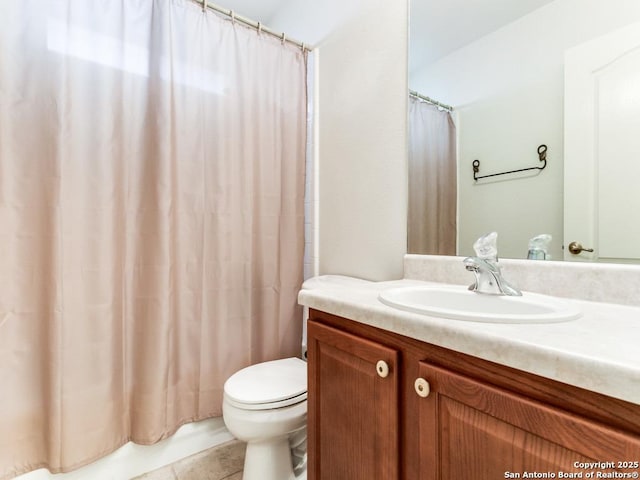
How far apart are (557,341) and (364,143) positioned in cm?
116

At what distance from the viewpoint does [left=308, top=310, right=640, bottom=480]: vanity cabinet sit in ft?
1.41

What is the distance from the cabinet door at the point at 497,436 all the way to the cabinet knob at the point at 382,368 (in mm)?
84

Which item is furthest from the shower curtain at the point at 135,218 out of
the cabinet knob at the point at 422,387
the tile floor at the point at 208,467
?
the cabinet knob at the point at 422,387

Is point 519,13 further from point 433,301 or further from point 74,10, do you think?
point 74,10

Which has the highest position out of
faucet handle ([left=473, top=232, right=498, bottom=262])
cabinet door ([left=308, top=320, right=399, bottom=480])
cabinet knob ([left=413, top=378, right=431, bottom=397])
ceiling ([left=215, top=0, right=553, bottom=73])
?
ceiling ([left=215, top=0, right=553, bottom=73])

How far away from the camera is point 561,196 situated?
935 millimetres

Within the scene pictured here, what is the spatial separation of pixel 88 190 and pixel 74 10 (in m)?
0.67

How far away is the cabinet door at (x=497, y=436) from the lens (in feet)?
1.39

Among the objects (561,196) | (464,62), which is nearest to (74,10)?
(464,62)

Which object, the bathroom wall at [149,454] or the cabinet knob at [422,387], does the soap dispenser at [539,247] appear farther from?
the bathroom wall at [149,454]

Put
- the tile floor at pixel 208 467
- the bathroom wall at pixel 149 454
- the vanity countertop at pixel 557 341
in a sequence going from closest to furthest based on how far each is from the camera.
A: 1. the vanity countertop at pixel 557 341
2. the bathroom wall at pixel 149 454
3. the tile floor at pixel 208 467

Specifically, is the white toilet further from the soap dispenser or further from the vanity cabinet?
the soap dispenser

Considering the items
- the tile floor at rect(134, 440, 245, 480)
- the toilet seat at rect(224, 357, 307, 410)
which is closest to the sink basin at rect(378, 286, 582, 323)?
the toilet seat at rect(224, 357, 307, 410)

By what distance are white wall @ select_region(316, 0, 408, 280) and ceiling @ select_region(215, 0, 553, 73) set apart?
6cm
